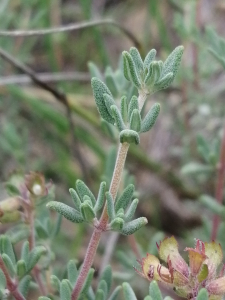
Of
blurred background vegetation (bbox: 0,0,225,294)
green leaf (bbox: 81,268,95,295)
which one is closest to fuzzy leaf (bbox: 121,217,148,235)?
green leaf (bbox: 81,268,95,295)

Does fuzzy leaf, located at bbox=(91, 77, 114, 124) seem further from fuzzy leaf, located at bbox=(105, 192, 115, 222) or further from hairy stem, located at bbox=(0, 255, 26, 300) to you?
hairy stem, located at bbox=(0, 255, 26, 300)

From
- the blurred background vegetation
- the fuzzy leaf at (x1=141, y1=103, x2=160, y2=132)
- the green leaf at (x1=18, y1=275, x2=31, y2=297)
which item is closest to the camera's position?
the fuzzy leaf at (x1=141, y1=103, x2=160, y2=132)

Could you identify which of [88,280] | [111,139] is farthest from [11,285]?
[111,139]

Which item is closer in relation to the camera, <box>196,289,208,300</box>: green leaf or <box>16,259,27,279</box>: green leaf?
<box>196,289,208,300</box>: green leaf

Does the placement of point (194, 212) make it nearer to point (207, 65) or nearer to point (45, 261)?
point (207, 65)

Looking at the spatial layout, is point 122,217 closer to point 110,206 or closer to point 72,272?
point 110,206

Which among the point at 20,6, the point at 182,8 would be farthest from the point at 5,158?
the point at 182,8

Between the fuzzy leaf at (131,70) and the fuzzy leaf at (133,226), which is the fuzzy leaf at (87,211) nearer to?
the fuzzy leaf at (133,226)
